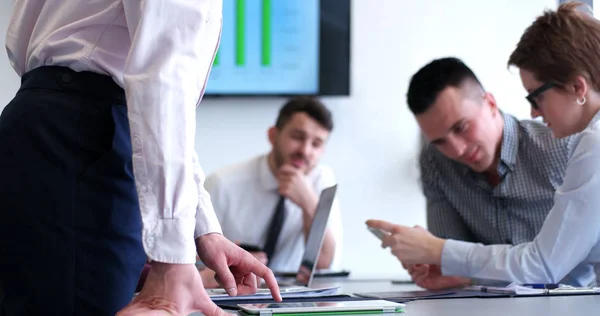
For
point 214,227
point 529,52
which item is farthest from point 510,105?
point 214,227

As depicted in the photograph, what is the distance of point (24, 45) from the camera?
47.1 inches

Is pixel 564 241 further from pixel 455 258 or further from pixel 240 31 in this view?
pixel 240 31

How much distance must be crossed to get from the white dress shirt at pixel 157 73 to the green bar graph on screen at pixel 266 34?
2927 mm

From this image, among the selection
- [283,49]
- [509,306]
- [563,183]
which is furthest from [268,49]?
[509,306]

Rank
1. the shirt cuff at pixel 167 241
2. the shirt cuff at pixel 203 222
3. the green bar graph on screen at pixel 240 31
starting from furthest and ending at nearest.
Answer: the green bar graph on screen at pixel 240 31 → the shirt cuff at pixel 203 222 → the shirt cuff at pixel 167 241

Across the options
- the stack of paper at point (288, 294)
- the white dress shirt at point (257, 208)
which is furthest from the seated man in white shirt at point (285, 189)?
the stack of paper at point (288, 294)

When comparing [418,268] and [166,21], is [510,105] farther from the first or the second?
[166,21]

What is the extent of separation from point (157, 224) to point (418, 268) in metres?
1.43

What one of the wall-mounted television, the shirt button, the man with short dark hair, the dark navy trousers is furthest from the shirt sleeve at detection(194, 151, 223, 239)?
the wall-mounted television

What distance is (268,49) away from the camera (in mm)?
4008

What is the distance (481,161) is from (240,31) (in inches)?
70.0

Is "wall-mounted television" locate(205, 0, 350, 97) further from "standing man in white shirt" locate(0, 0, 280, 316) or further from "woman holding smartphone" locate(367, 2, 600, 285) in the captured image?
"standing man in white shirt" locate(0, 0, 280, 316)

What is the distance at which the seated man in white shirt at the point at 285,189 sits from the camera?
3.48m

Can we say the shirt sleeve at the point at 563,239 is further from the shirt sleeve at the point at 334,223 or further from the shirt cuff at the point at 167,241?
the shirt sleeve at the point at 334,223
